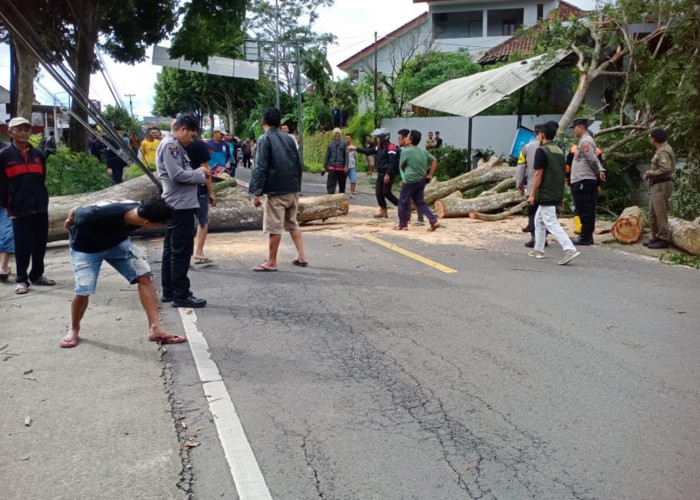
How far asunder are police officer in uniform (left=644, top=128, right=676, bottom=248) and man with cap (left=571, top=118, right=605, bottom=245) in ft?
2.30

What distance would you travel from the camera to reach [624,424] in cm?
387

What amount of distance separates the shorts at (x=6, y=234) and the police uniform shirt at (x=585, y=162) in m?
7.46

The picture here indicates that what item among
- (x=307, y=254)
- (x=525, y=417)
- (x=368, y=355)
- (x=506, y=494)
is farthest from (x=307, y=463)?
(x=307, y=254)

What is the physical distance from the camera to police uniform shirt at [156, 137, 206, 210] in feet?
20.7

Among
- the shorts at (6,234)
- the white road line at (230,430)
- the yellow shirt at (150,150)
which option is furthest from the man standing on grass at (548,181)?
the yellow shirt at (150,150)

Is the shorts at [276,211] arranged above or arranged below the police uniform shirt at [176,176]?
below

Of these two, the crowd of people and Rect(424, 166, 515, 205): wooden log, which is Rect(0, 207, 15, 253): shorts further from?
Rect(424, 166, 515, 205): wooden log

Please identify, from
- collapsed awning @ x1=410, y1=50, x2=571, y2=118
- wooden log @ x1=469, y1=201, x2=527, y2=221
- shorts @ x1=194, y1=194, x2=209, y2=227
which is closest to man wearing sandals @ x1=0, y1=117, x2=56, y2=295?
shorts @ x1=194, y1=194, x2=209, y2=227

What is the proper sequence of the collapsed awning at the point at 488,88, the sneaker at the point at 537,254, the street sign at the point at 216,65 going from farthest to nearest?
the street sign at the point at 216,65
the collapsed awning at the point at 488,88
the sneaker at the point at 537,254

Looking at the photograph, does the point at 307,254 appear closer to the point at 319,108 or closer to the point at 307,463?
the point at 307,463

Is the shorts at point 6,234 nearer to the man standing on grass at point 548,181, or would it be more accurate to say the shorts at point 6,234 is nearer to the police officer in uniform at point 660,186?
the man standing on grass at point 548,181

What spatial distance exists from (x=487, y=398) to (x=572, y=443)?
694 mm

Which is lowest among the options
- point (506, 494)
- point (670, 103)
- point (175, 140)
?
point (506, 494)

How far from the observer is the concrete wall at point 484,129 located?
2044cm
